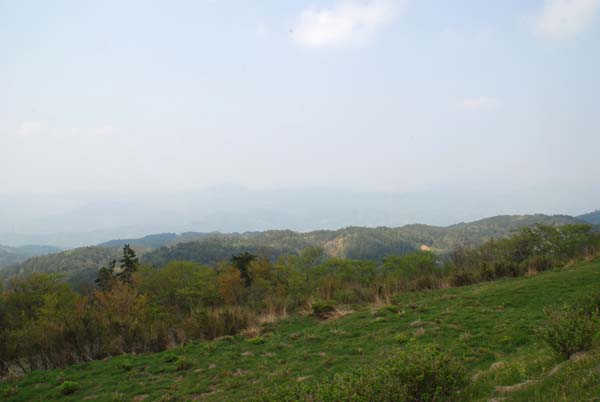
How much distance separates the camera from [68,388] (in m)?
9.64

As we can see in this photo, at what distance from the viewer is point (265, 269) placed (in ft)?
154

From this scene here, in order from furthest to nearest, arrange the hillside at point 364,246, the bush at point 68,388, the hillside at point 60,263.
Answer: the hillside at point 60,263
the hillside at point 364,246
the bush at point 68,388

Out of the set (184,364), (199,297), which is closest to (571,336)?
(184,364)

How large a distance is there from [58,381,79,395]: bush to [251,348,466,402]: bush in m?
7.89

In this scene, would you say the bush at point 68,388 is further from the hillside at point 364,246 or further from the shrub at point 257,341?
the hillside at point 364,246

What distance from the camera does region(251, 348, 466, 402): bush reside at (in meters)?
4.39

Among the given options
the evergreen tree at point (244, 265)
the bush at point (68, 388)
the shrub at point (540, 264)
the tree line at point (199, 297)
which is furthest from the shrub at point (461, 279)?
the evergreen tree at point (244, 265)

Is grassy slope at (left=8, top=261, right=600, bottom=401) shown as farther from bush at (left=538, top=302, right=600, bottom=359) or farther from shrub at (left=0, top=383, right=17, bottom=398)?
bush at (left=538, top=302, right=600, bottom=359)

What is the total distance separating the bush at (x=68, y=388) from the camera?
962cm

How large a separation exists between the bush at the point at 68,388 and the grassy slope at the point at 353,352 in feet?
0.47

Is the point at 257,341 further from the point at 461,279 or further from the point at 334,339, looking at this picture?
the point at 461,279

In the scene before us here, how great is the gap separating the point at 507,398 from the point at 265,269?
44.0 m

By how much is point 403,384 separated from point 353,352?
533cm

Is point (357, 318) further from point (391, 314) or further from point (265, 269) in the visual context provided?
point (265, 269)
